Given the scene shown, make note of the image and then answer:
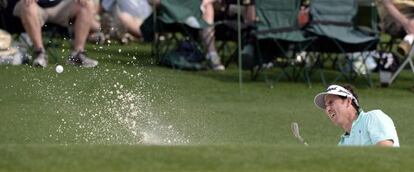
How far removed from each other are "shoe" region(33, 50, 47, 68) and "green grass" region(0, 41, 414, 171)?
0.09m

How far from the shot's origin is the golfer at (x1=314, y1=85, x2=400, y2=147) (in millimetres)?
7707

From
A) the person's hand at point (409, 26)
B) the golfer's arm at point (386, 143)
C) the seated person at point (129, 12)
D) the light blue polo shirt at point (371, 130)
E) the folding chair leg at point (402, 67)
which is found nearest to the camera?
the golfer's arm at point (386, 143)

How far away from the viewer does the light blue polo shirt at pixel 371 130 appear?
7.70 metres

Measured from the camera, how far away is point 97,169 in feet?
20.4

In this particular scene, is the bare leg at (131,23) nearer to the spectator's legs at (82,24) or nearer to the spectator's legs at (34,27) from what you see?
the spectator's legs at (82,24)

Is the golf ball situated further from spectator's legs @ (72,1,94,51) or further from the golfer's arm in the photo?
the golfer's arm

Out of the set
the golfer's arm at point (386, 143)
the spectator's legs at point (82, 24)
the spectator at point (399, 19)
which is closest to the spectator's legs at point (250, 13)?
the spectator at point (399, 19)

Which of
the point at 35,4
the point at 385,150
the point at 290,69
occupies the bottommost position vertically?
the point at 290,69

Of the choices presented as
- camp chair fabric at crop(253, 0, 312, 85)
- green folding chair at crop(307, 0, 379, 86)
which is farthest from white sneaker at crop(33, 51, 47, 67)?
green folding chair at crop(307, 0, 379, 86)

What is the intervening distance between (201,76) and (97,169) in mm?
8445

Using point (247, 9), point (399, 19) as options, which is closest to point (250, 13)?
point (247, 9)

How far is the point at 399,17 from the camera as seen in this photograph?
48.3 feet

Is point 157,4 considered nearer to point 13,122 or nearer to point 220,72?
point 220,72

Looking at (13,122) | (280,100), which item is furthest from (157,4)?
(13,122)
